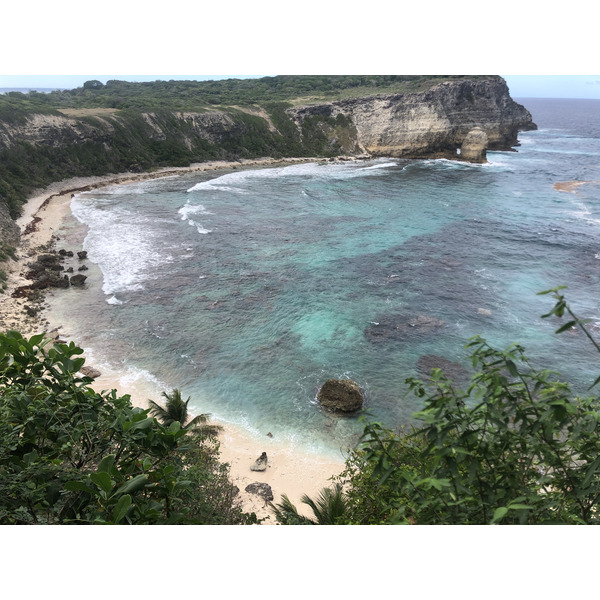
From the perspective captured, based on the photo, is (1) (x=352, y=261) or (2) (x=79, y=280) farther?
(1) (x=352, y=261)

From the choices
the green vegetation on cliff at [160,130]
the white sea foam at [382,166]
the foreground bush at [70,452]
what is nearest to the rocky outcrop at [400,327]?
the foreground bush at [70,452]

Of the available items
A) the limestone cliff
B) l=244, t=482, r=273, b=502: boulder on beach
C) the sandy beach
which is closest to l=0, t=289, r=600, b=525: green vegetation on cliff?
the sandy beach

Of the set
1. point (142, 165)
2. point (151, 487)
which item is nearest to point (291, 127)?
point (142, 165)

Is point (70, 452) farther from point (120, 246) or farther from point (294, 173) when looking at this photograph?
point (294, 173)

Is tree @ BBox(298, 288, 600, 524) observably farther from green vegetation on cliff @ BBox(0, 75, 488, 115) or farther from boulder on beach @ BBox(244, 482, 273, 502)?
green vegetation on cliff @ BBox(0, 75, 488, 115)

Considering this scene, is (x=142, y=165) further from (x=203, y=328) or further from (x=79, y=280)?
(x=203, y=328)

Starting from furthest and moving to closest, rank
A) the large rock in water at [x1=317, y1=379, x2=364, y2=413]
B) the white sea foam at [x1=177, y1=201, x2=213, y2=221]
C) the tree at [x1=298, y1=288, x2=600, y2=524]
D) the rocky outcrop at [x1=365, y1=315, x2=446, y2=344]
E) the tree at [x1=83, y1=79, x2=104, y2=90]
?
the tree at [x1=83, y1=79, x2=104, y2=90]
the white sea foam at [x1=177, y1=201, x2=213, y2=221]
the rocky outcrop at [x1=365, y1=315, x2=446, y2=344]
the large rock in water at [x1=317, y1=379, x2=364, y2=413]
the tree at [x1=298, y1=288, x2=600, y2=524]
